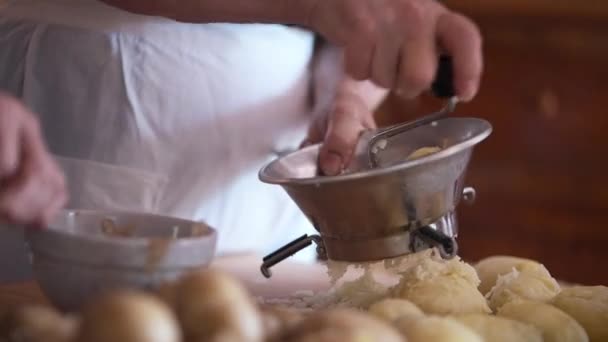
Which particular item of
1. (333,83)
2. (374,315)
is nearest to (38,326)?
(374,315)

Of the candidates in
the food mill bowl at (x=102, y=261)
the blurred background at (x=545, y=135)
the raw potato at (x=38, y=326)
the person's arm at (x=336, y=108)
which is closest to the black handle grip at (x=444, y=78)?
the person's arm at (x=336, y=108)

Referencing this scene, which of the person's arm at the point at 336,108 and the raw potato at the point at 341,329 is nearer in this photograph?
the raw potato at the point at 341,329

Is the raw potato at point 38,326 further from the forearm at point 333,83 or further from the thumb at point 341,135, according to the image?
the forearm at point 333,83

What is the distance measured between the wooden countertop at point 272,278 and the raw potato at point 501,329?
0.24 metres

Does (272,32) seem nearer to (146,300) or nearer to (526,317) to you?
(526,317)

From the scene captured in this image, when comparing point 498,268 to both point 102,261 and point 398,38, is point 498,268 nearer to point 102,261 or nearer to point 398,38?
point 398,38

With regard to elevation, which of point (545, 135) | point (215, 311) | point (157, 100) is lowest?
point (545, 135)

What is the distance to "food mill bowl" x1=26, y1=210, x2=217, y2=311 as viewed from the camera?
490 mm

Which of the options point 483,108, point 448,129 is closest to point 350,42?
point 448,129

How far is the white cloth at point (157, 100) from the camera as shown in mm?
837

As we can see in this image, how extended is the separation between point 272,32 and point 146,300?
599 mm

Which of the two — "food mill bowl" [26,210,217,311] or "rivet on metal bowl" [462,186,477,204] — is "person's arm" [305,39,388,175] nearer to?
"rivet on metal bowl" [462,186,477,204]

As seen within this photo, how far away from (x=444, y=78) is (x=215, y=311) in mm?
321

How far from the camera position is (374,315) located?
531 mm
